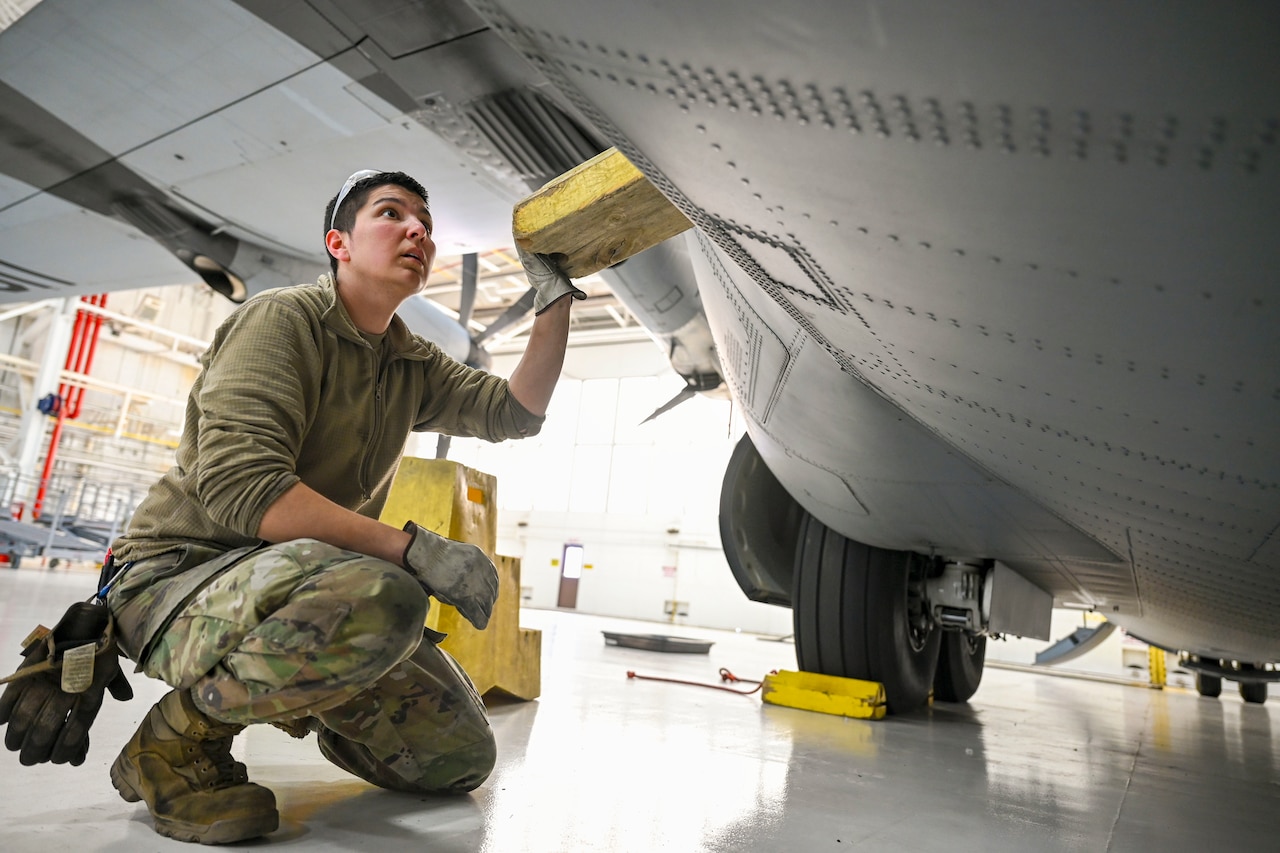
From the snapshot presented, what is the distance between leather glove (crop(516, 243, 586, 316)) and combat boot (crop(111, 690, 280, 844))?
3.39 feet

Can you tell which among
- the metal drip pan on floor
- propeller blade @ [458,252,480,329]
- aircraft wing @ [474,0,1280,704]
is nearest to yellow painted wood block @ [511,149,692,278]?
aircraft wing @ [474,0,1280,704]

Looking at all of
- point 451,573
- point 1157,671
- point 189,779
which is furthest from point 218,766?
point 1157,671

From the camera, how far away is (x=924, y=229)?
0.95 meters

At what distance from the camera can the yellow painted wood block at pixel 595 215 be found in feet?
5.33

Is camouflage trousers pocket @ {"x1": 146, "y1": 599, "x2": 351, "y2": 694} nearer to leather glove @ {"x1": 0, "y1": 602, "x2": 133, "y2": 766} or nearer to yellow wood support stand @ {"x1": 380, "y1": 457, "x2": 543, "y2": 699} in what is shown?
leather glove @ {"x1": 0, "y1": 602, "x2": 133, "y2": 766}

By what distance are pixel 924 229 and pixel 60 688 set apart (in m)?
1.53

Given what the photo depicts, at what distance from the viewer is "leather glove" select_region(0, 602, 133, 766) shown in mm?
1329

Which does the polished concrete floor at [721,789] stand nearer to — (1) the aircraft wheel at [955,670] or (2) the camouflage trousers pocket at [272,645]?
(2) the camouflage trousers pocket at [272,645]

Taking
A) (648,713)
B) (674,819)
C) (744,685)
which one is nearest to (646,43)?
(674,819)

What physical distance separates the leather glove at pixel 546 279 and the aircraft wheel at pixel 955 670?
3.76 metres

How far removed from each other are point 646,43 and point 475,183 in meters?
3.89

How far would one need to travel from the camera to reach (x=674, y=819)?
5.41 ft

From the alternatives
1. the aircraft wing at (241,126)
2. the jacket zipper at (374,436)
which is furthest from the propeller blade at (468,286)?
the jacket zipper at (374,436)

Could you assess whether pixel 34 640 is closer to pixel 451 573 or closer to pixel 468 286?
pixel 451 573
